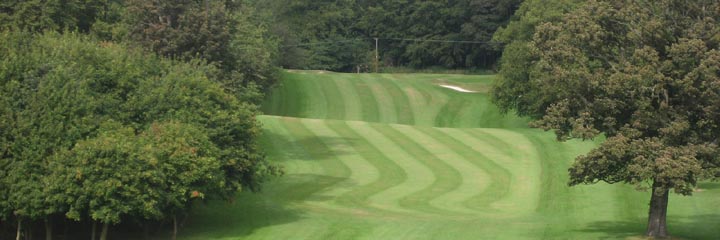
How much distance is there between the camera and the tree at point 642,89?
2745 centimetres

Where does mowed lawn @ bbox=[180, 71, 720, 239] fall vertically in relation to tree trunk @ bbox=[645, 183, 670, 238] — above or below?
below

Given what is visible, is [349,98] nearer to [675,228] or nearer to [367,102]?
[367,102]

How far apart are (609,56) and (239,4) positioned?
117 ft

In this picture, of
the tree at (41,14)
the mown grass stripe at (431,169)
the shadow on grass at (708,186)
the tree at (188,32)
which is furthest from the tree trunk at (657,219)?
the tree at (41,14)

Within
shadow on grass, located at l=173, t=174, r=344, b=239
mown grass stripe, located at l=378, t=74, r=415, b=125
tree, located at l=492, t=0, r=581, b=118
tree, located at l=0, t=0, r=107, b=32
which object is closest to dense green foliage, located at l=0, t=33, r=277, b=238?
shadow on grass, located at l=173, t=174, r=344, b=239

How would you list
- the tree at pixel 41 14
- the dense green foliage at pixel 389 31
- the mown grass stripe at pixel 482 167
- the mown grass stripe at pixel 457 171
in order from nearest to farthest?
1. the mown grass stripe at pixel 457 171
2. the mown grass stripe at pixel 482 167
3. the tree at pixel 41 14
4. the dense green foliage at pixel 389 31

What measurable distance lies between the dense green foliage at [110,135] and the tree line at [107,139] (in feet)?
0.13

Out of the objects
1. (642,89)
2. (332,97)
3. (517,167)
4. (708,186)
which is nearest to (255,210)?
(517,167)

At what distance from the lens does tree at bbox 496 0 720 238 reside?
27.5m

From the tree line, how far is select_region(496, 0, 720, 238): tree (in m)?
12.5

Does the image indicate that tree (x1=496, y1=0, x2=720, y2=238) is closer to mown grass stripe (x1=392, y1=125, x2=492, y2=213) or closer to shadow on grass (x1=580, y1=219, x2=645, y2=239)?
shadow on grass (x1=580, y1=219, x2=645, y2=239)

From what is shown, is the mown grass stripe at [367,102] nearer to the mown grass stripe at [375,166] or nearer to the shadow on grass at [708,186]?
the mown grass stripe at [375,166]

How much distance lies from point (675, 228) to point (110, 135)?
67.6 ft

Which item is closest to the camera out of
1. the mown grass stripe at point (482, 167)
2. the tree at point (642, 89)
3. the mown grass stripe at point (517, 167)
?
the tree at point (642, 89)
